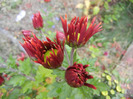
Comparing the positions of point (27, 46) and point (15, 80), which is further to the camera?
point (15, 80)

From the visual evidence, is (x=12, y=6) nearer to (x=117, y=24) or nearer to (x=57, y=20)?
(x=57, y=20)

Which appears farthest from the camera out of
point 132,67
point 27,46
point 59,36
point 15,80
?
point 132,67

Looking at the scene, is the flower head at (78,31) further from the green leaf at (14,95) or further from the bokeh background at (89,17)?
the bokeh background at (89,17)

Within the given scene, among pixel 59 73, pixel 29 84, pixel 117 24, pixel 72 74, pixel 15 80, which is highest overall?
pixel 72 74

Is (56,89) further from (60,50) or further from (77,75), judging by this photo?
(60,50)

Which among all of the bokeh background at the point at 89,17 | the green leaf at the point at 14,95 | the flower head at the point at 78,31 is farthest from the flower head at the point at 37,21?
the bokeh background at the point at 89,17

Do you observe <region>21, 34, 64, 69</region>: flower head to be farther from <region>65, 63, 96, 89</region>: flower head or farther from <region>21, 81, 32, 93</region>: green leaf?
<region>21, 81, 32, 93</region>: green leaf

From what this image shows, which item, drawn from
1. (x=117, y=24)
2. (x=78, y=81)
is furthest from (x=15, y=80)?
(x=117, y=24)

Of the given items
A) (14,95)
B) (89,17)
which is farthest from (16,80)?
(89,17)

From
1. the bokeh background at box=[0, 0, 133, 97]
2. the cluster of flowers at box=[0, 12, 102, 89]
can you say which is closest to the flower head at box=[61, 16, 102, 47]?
the cluster of flowers at box=[0, 12, 102, 89]
